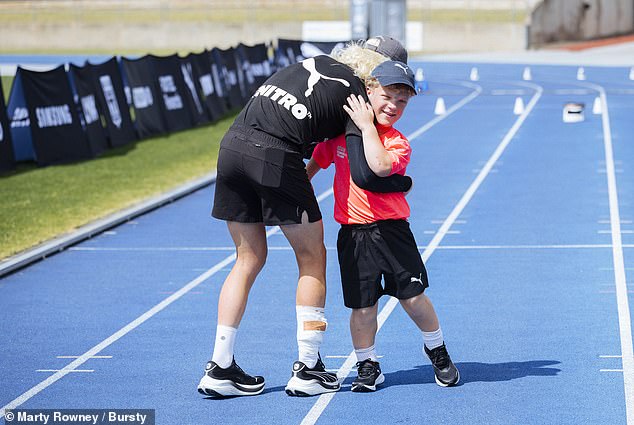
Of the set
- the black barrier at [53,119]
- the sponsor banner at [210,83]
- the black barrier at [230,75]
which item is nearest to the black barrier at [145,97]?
the sponsor banner at [210,83]

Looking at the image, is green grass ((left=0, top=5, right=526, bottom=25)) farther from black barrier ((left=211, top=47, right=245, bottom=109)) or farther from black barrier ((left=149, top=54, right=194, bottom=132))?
black barrier ((left=149, top=54, right=194, bottom=132))

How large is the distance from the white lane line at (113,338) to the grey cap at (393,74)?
2.58 meters

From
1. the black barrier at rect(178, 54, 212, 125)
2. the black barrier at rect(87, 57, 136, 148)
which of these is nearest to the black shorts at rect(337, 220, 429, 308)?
the black barrier at rect(87, 57, 136, 148)

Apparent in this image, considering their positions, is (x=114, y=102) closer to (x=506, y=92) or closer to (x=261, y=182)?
(x=506, y=92)

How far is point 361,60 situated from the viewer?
629 centimetres

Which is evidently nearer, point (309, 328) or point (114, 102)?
point (309, 328)

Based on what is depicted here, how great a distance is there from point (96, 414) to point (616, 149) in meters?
13.8

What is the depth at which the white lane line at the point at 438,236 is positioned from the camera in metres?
6.30

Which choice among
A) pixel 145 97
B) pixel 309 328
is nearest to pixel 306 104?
pixel 309 328

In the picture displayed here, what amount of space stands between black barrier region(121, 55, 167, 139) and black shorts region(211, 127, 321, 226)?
50.8 feet

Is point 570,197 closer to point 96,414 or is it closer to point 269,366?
point 269,366

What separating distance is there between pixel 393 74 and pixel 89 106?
14180 mm

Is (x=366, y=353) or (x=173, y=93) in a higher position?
(x=366, y=353)

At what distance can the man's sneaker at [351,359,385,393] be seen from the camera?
6551 millimetres
